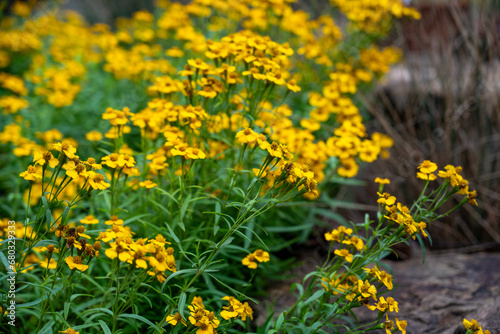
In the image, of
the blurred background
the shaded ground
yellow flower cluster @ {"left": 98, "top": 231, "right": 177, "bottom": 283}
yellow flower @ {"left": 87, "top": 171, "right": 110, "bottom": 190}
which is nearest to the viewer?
yellow flower cluster @ {"left": 98, "top": 231, "right": 177, "bottom": 283}

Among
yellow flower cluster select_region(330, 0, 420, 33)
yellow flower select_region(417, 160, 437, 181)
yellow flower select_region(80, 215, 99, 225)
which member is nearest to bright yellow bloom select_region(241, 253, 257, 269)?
yellow flower select_region(80, 215, 99, 225)

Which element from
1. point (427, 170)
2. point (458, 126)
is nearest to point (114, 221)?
point (427, 170)

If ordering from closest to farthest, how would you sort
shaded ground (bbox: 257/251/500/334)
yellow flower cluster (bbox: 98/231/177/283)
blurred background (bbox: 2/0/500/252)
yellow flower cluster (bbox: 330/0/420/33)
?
yellow flower cluster (bbox: 98/231/177/283)
shaded ground (bbox: 257/251/500/334)
blurred background (bbox: 2/0/500/252)
yellow flower cluster (bbox: 330/0/420/33)

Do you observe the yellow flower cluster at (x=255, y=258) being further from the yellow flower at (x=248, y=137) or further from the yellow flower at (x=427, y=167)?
the yellow flower at (x=427, y=167)

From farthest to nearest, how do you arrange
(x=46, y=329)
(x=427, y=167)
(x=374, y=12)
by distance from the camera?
(x=374, y=12) → (x=427, y=167) → (x=46, y=329)

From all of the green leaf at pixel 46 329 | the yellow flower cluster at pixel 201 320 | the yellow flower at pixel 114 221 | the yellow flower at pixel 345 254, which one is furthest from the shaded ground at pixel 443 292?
the green leaf at pixel 46 329

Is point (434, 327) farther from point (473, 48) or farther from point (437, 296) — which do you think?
point (473, 48)

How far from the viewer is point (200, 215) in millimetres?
2234

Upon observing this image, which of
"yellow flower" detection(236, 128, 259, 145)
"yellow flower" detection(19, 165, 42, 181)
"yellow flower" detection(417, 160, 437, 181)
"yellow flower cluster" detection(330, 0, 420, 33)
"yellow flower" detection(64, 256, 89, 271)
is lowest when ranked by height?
"yellow flower" detection(64, 256, 89, 271)

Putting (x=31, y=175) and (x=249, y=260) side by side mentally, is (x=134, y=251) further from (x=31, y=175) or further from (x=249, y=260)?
(x=249, y=260)

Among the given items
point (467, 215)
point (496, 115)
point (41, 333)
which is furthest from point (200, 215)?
point (496, 115)

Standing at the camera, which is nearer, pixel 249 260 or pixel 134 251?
pixel 134 251

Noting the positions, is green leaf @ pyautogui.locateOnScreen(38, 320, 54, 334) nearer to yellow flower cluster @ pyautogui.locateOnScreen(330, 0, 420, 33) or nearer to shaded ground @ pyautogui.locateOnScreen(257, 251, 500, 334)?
shaded ground @ pyautogui.locateOnScreen(257, 251, 500, 334)

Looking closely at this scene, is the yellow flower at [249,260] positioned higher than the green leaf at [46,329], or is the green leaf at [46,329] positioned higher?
the yellow flower at [249,260]
